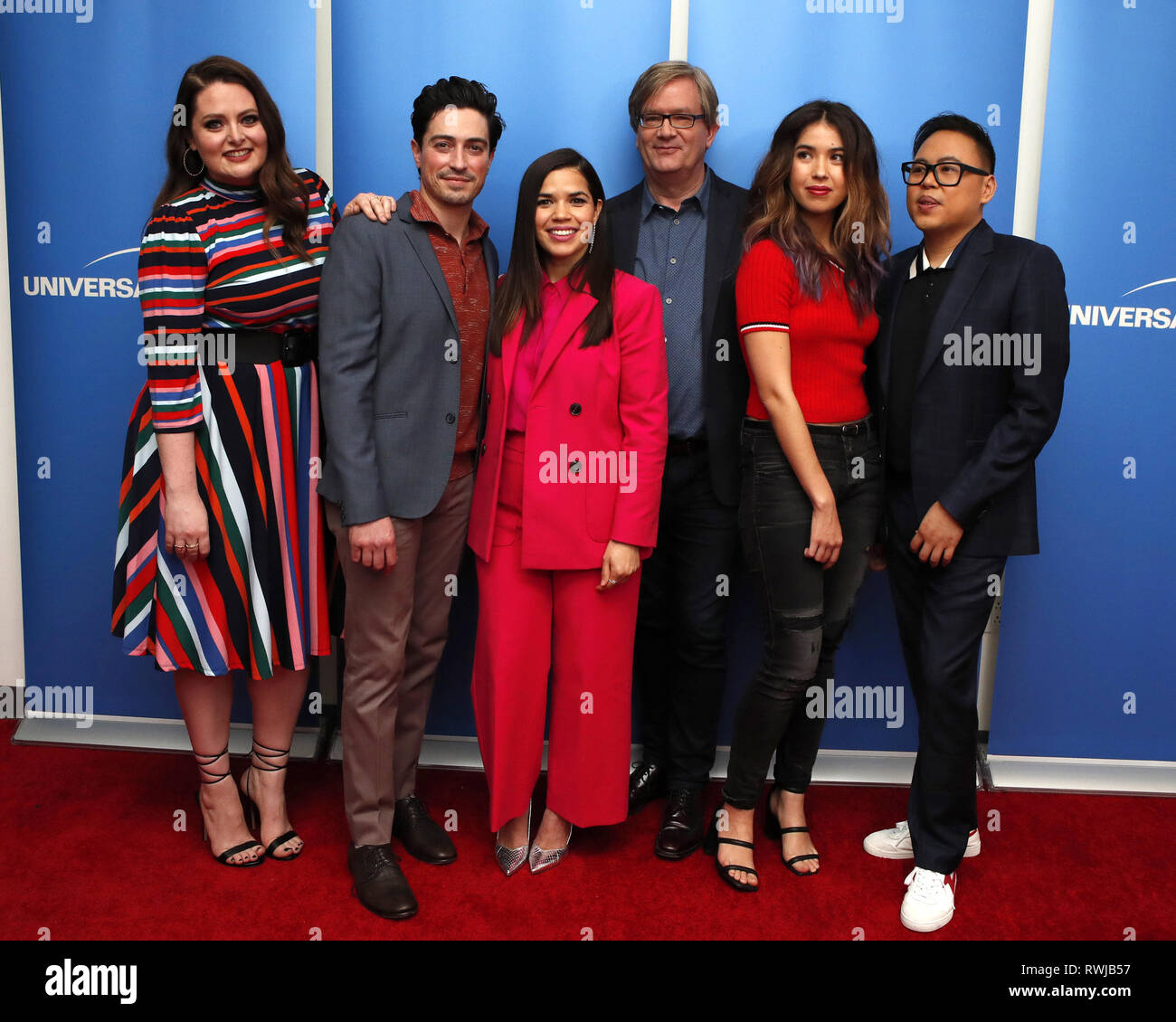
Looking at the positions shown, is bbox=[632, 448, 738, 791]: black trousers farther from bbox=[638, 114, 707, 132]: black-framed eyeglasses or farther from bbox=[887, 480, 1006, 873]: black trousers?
bbox=[638, 114, 707, 132]: black-framed eyeglasses

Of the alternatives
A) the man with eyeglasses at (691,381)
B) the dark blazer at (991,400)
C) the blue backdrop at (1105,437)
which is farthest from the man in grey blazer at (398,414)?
the blue backdrop at (1105,437)

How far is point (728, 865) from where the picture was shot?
263 centimetres

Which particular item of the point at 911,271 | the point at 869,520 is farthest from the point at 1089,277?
the point at 869,520

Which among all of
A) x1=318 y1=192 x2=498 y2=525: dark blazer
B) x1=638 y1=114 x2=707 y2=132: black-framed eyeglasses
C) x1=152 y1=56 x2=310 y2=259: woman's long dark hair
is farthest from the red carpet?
x1=638 y1=114 x2=707 y2=132: black-framed eyeglasses

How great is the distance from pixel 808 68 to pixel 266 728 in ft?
8.55

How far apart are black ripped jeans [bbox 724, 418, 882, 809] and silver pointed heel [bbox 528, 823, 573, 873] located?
562 millimetres

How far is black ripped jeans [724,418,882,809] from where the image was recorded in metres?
2.46

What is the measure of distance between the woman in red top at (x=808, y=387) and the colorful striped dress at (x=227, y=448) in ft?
3.83

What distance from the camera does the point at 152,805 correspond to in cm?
301

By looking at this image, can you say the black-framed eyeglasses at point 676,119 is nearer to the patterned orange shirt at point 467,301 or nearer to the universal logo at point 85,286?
the patterned orange shirt at point 467,301

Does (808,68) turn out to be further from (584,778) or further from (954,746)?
(584,778)

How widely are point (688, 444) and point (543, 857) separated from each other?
48.9 inches

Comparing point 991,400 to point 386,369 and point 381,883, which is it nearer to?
point 386,369

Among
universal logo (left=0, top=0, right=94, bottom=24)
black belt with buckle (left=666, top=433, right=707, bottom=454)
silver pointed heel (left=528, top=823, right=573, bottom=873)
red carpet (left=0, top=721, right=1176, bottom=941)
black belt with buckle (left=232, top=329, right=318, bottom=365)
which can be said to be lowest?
red carpet (left=0, top=721, right=1176, bottom=941)
